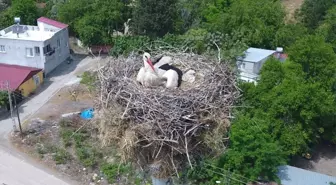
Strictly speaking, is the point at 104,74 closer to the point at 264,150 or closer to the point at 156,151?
the point at 156,151

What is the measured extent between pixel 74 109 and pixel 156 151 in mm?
15081

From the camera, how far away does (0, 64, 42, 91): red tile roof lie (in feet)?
78.7

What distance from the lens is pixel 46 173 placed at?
18.7 meters


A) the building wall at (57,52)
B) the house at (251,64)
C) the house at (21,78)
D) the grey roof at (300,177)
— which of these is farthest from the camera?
the building wall at (57,52)

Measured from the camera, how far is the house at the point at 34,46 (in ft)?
85.1

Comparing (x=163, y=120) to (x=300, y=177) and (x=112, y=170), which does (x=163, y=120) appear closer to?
(x=112, y=170)

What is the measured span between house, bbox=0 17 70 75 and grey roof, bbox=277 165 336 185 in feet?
46.6

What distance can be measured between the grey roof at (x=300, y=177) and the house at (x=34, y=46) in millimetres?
14211

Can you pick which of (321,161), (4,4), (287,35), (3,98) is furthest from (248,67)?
(4,4)

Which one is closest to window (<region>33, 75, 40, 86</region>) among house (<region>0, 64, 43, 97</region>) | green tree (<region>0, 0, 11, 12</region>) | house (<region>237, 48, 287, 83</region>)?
house (<region>0, 64, 43, 97</region>)

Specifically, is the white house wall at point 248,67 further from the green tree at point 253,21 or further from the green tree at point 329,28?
the green tree at point 329,28

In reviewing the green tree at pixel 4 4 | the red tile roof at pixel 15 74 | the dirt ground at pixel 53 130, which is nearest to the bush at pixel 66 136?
the dirt ground at pixel 53 130

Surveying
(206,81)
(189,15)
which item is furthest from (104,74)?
(189,15)

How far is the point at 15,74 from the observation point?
24797 millimetres
